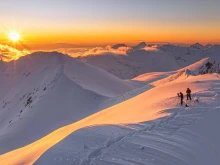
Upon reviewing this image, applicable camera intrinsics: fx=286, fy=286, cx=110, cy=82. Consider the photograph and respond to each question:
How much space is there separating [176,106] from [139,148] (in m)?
8.94

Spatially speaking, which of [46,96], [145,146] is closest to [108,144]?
[145,146]

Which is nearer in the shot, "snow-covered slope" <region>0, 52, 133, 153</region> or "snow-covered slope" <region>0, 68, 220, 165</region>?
"snow-covered slope" <region>0, 68, 220, 165</region>

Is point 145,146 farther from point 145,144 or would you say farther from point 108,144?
point 108,144

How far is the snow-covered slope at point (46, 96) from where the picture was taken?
40438 millimetres

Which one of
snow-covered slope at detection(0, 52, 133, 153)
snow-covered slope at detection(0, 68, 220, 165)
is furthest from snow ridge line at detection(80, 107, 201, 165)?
snow-covered slope at detection(0, 52, 133, 153)

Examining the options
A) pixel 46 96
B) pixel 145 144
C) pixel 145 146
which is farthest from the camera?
pixel 46 96

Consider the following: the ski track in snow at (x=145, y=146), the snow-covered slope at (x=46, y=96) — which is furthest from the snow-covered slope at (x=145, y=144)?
the snow-covered slope at (x=46, y=96)

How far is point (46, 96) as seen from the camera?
2116 inches

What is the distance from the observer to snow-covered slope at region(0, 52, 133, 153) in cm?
4044

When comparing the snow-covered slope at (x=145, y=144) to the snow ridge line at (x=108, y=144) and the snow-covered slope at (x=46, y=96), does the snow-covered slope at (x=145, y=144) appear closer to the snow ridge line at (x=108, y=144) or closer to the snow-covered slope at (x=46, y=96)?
the snow ridge line at (x=108, y=144)

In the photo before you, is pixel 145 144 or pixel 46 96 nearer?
pixel 145 144

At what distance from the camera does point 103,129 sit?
551 inches

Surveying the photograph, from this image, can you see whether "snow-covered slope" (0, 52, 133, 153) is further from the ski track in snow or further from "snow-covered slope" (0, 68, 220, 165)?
the ski track in snow

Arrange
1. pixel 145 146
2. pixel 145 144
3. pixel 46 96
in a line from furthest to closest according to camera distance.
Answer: pixel 46 96 → pixel 145 144 → pixel 145 146
